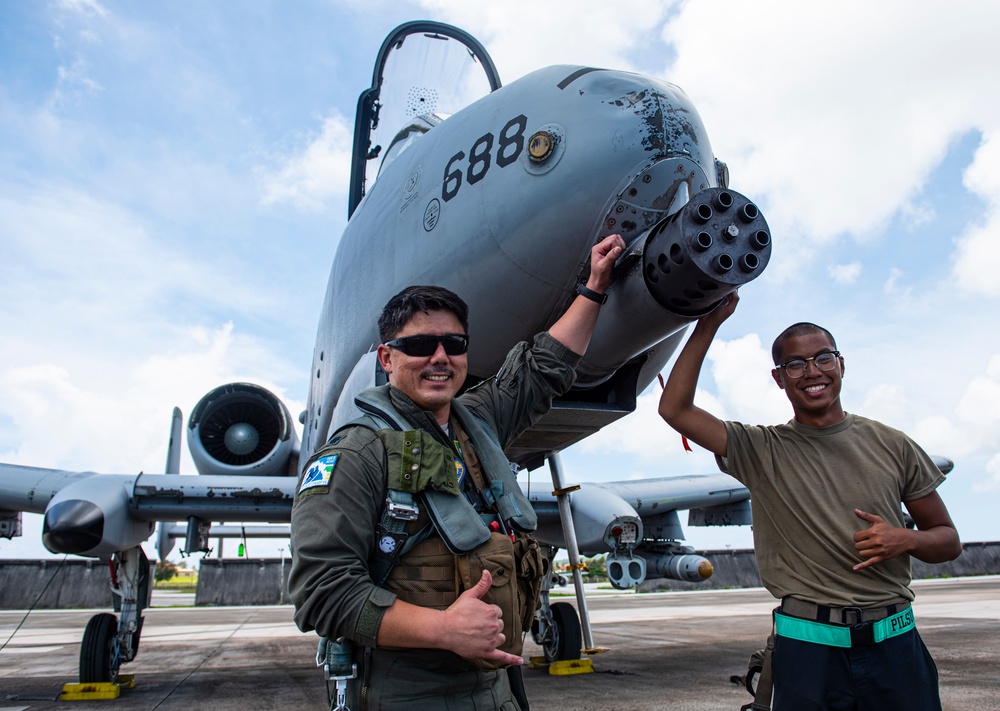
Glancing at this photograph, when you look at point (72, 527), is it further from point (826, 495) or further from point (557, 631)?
point (826, 495)

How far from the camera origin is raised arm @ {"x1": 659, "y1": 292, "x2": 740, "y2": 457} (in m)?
2.33

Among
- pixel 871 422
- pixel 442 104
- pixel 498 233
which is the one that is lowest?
pixel 871 422

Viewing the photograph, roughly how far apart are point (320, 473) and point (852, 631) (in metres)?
1.52

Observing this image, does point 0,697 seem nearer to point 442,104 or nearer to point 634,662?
point 634,662

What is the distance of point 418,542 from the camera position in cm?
153

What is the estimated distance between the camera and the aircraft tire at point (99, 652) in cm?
649

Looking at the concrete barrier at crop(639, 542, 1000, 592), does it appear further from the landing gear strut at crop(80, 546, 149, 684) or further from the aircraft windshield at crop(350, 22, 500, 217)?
the aircraft windshield at crop(350, 22, 500, 217)

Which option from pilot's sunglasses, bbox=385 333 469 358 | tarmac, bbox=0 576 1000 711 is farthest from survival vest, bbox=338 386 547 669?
tarmac, bbox=0 576 1000 711

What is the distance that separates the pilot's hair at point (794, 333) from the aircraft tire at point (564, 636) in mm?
5437

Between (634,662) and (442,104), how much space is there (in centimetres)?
592

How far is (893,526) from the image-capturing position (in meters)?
2.02

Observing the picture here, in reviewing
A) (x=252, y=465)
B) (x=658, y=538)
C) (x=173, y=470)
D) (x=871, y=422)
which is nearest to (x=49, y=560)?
(x=173, y=470)

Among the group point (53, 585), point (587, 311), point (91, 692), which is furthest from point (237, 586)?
point (587, 311)

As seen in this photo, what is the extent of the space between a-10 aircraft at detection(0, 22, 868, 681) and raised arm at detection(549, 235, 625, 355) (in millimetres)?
218
